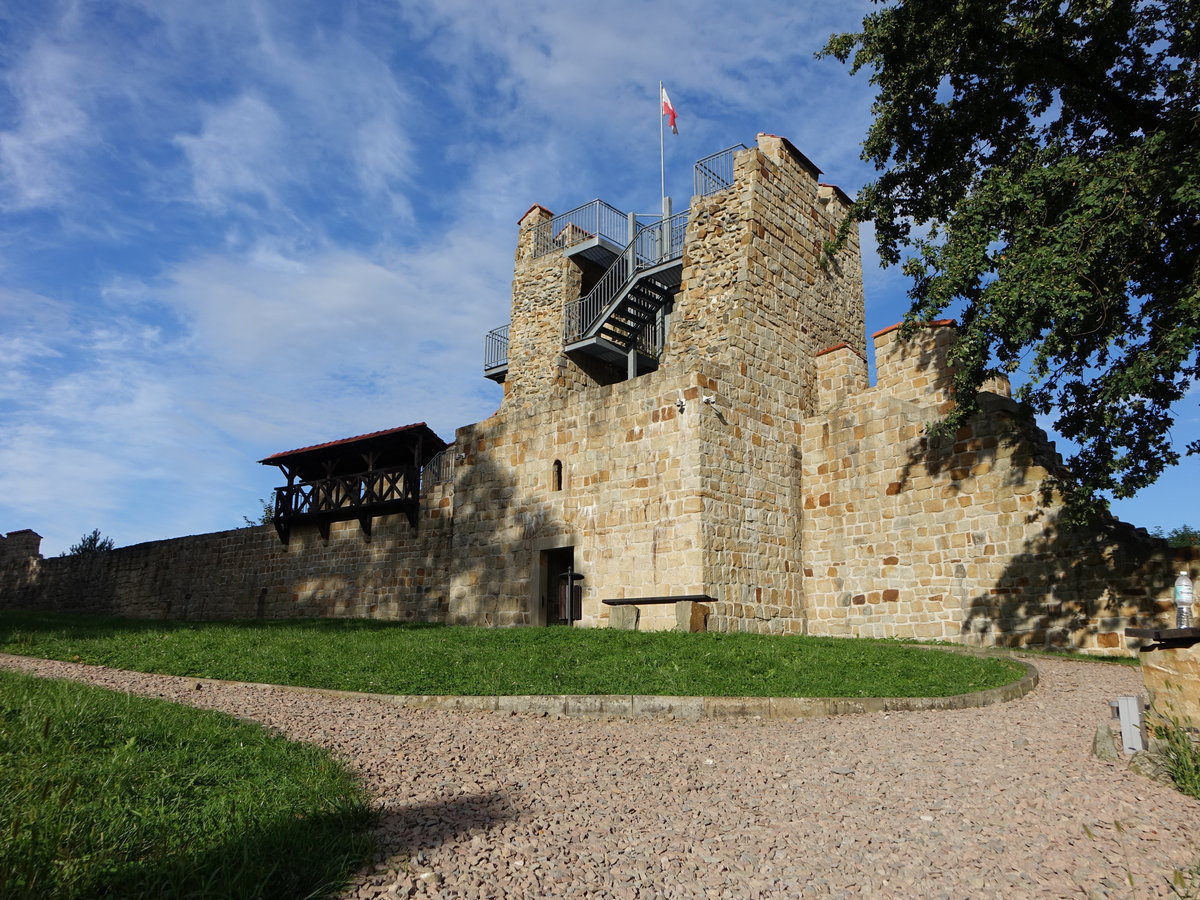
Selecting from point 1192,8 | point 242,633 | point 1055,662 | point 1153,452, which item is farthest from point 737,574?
point 1192,8

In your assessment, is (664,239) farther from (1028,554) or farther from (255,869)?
(255,869)

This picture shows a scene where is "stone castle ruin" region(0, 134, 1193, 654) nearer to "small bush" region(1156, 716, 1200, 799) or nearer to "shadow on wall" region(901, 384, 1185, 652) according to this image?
"shadow on wall" region(901, 384, 1185, 652)

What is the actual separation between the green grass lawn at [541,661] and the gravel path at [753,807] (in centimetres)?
97

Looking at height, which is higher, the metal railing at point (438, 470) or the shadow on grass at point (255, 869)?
the metal railing at point (438, 470)

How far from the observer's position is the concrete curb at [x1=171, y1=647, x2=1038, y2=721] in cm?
709

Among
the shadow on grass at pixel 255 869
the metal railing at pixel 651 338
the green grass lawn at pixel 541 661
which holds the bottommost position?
the shadow on grass at pixel 255 869

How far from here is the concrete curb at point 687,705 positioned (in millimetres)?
7086

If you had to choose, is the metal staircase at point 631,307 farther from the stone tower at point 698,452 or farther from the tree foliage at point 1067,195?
the tree foliage at point 1067,195

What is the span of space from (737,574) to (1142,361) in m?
6.56

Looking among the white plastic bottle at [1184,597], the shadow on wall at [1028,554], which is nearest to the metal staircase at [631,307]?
the shadow on wall at [1028,554]

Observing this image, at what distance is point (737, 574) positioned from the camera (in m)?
13.5

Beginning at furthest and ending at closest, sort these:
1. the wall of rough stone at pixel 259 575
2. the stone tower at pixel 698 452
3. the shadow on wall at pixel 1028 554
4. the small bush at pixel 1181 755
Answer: the wall of rough stone at pixel 259 575, the stone tower at pixel 698 452, the shadow on wall at pixel 1028 554, the small bush at pixel 1181 755

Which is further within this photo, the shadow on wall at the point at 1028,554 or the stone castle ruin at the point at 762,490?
the stone castle ruin at the point at 762,490

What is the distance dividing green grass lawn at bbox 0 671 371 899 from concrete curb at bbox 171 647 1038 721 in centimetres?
219
